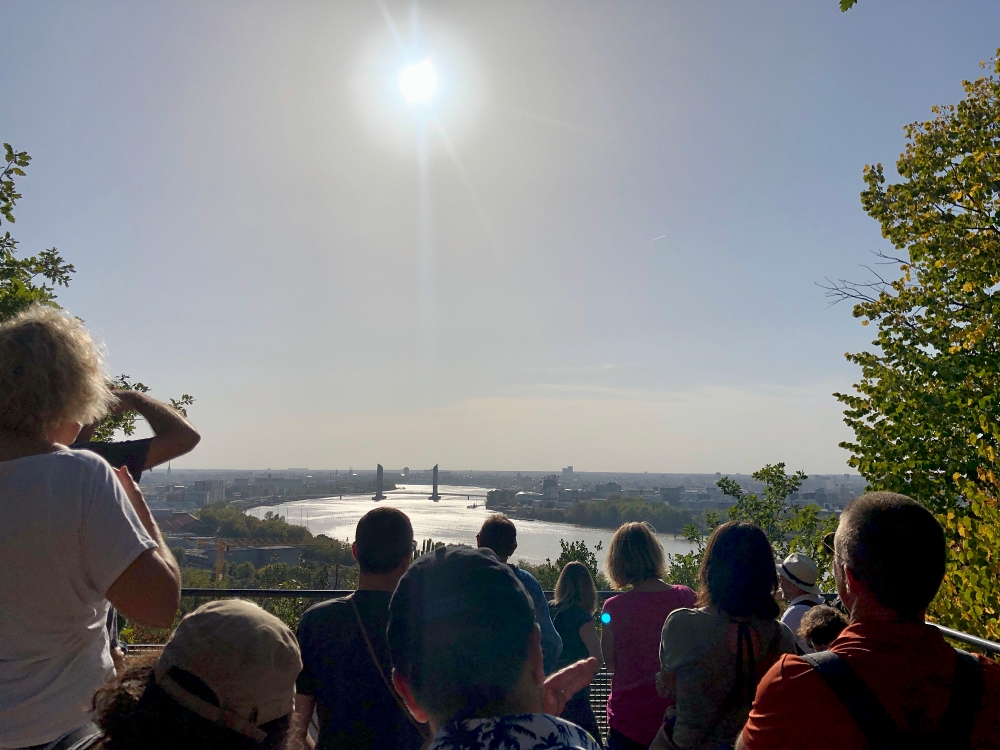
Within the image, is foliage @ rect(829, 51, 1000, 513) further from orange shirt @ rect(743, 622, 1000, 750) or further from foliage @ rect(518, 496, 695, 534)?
foliage @ rect(518, 496, 695, 534)

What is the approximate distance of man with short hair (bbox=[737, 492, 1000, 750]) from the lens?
4.56 ft

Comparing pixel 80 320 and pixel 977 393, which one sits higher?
pixel 977 393

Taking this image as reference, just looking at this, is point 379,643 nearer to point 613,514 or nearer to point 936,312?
point 936,312

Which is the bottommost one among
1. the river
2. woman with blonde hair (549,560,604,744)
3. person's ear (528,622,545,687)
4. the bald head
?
the river

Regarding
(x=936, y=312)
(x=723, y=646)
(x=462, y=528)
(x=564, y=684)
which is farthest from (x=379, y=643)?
(x=462, y=528)

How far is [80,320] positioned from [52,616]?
2.65 ft

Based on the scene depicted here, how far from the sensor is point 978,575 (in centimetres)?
456

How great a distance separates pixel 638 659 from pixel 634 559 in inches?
→ 17.2

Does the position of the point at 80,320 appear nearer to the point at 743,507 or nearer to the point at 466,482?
the point at 743,507

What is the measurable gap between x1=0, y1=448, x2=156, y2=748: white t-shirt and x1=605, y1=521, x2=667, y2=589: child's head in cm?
210

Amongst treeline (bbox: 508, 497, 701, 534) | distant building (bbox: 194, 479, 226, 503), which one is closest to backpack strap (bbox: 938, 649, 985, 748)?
treeline (bbox: 508, 497, 701, 534)

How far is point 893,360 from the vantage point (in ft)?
40.2

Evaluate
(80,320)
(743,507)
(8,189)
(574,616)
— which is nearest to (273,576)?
(8,189)

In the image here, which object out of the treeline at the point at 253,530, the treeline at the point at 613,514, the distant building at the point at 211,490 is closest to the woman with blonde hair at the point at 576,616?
the treeline at the point at 253,530
